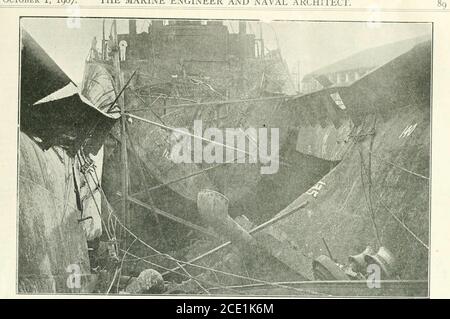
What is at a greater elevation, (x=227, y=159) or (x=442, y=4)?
(x=442, y=4)

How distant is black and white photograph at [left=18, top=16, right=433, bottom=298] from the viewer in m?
2.05

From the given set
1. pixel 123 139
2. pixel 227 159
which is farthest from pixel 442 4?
pixel 123 139

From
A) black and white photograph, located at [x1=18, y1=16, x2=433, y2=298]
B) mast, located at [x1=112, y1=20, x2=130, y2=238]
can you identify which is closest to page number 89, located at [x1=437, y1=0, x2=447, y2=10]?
black and white photograph, located at [x1=18, y1=16, x2=433, y2=298]

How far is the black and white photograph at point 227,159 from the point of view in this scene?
2.05m

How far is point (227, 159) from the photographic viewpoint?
6.76 feet

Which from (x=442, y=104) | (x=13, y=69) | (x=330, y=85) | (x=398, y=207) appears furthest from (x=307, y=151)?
(x=13, y=69)

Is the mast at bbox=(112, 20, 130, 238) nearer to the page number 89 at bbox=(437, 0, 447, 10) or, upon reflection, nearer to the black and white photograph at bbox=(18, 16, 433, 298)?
the black and white photograph at bbox=(18, 16, 433, 298)

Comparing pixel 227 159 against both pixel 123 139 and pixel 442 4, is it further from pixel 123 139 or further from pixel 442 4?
pixel 442 4

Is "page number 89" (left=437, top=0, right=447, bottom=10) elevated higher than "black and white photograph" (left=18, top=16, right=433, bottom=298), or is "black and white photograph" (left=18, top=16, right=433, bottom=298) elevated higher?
"page number 89" (left=437, top=0, right=447, bottom=10)

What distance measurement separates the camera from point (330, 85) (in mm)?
2066

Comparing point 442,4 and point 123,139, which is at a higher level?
point 442,4

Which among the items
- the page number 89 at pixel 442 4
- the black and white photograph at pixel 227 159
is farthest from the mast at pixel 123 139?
the page number 89 at pixel 442 4

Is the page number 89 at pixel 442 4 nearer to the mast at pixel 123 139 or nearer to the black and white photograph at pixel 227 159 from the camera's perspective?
the black and white photograph at pixel 227 159

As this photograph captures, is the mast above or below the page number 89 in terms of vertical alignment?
below
